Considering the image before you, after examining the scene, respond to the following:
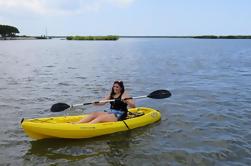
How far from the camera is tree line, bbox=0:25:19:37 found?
112 meters

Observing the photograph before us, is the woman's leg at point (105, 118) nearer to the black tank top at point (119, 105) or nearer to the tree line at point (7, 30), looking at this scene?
the black tank top at point (119, 105)

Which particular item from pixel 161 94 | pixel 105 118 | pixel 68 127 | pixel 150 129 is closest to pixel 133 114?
pixel 150 129

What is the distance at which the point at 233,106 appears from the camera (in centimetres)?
1313

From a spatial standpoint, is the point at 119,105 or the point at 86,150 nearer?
the point at 86,150

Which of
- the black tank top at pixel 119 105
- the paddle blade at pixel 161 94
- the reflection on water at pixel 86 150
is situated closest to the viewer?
the reflection on water at pixel 86 150

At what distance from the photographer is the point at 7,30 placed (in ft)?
375

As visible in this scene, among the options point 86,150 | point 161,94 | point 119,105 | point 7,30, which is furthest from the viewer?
point 7,30

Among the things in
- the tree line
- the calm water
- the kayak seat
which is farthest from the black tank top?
the tree line

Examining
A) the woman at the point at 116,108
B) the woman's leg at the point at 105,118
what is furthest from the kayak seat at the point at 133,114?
the woman's leg at the point at 105,118

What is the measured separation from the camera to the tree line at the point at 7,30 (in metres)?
112

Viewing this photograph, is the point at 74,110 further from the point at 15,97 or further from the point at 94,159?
the point at 94,159

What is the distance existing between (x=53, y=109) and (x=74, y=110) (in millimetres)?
2873

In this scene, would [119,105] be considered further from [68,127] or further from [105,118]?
[68,127]

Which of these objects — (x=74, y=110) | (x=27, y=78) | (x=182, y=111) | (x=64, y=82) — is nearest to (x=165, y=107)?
(x=182, y=111)
